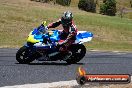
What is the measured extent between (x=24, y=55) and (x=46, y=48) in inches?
36.0

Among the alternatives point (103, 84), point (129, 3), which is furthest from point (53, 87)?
point (129, 3)

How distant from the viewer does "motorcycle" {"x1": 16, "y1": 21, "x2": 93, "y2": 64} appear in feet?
44.4

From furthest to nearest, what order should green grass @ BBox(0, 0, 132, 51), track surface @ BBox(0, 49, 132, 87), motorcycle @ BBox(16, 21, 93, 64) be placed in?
green grass @ BBox(0, 0, 132, 51)
motorcycle @ BBox(16, 21, 93, 64)
track surface @ BBox(0, 49, 132, 87)

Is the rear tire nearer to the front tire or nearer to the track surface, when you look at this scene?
the track surface

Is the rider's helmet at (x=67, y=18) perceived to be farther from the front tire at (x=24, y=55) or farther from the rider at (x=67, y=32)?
the front tire at (x=24, y=55)

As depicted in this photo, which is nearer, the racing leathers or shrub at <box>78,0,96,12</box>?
the racing leathers

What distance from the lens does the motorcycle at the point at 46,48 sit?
44.4ft

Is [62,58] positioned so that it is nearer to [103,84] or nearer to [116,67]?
[116,67]

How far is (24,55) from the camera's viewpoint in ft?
44.2

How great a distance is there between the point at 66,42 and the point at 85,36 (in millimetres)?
840

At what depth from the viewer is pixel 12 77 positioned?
33.9 ft

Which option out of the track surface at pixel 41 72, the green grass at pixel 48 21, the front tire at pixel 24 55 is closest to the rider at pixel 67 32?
the track surface at pixel 41 72

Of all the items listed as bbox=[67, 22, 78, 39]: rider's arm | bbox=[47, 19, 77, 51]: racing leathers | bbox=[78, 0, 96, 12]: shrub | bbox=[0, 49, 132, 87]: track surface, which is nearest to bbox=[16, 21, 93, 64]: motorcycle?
bbox=[47, 19, 77, 51]: racing leathers

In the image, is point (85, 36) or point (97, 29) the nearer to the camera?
point (85, 36)
